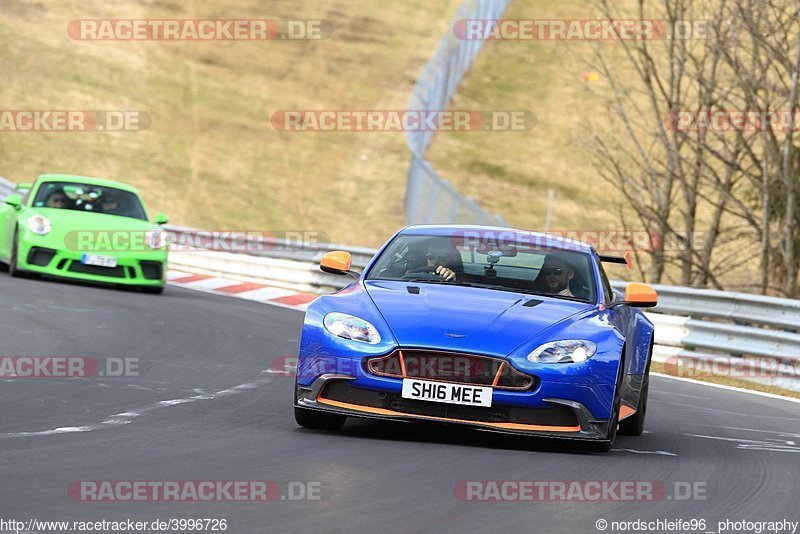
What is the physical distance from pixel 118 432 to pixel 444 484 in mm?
1916

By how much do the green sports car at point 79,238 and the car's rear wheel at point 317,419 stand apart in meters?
9.96

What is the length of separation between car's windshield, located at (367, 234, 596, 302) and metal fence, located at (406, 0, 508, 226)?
42.0 ft

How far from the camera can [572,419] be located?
8.16m

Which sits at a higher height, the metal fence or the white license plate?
the metal fence

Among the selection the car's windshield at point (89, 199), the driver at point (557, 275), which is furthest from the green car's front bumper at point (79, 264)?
the driver at point (557, 275)

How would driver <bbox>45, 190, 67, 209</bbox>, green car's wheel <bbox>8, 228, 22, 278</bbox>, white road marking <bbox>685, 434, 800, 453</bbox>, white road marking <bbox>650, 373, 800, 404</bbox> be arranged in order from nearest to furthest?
white road marking <bbox>685, 434, 800, 453</bbox> → white road marking <bbox>650, 373, 800, 404</bbox> → green car's wheel <bbox>8, 228, 22, 278</bbox> → driver <bbox>45, 190, 67, 209</bbox>

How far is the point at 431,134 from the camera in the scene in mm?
42438

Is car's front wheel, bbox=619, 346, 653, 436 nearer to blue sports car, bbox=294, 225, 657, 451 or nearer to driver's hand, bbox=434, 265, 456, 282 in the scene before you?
blue sports car, bbox=294, 225, 657, 451

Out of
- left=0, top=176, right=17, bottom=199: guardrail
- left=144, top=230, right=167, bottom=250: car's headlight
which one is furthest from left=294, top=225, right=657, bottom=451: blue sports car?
left=0, top=176, right=17, bottom=199: guardrail

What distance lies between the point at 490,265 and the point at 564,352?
1376mm

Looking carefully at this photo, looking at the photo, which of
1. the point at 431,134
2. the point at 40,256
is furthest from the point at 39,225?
A: the point at 431,134

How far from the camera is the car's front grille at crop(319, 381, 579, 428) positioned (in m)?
8.05

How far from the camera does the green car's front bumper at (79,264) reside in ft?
58.5

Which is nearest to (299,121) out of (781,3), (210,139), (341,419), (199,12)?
(210,139)
